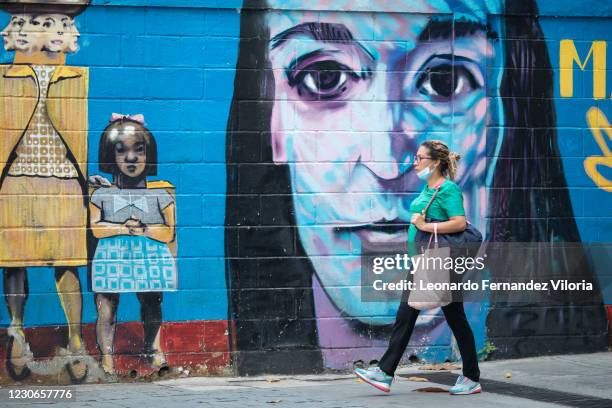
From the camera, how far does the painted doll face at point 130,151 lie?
849 centimetres

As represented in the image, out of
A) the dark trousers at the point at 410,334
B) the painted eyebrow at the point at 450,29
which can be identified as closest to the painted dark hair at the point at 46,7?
the painted eyebrow at the point at 450,29

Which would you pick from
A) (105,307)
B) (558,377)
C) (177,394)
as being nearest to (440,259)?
(558,377)

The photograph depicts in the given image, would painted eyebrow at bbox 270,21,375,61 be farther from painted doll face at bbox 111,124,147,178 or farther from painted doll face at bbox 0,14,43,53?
painted doll face at bbox 0,14,43,53

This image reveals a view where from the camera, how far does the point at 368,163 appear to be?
8.88 meters

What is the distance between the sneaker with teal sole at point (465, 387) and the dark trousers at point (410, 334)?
0.10 feet

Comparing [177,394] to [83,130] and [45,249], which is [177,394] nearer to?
[45,249]

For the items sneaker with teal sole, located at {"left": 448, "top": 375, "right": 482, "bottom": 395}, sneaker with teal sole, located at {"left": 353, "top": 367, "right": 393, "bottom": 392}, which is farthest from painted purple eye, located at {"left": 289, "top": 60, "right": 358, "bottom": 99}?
sneaker with teal sole, located at {"left": 448, "top": 375, "right": 482, "bottom": 395}

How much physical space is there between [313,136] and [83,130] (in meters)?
1.85

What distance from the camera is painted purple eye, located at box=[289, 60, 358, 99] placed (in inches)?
347

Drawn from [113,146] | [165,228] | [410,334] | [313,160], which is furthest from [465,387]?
[113,146]

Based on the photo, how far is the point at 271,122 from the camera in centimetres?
876

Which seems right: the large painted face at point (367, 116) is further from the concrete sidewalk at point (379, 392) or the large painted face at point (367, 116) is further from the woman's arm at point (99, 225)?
the woman's arm at point (99, 225)

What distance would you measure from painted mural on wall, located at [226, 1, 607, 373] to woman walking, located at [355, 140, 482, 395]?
1.22m

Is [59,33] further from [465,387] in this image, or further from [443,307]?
[465,387]
